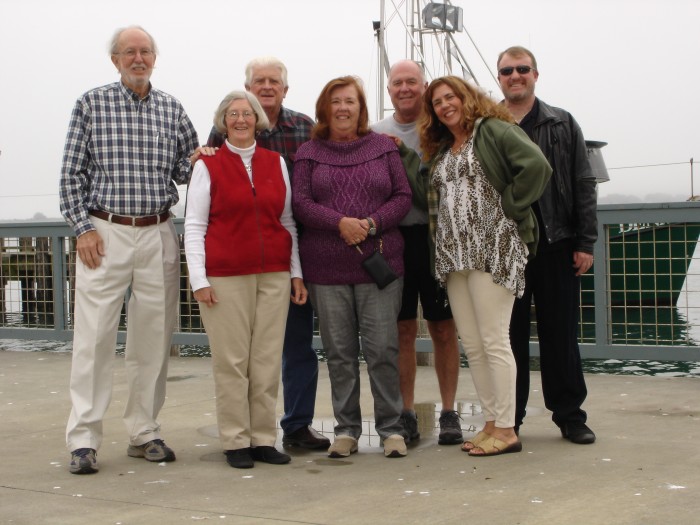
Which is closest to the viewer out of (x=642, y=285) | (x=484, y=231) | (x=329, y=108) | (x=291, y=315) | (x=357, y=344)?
(x=484, y=231)

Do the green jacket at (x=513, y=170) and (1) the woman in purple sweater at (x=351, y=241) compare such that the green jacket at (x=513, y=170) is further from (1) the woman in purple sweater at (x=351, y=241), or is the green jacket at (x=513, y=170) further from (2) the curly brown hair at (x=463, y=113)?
(1) the woman in purple sweater at (x=351, y=241)

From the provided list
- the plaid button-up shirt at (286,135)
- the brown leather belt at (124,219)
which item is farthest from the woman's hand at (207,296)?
the plaid button-up shirt at (286,135)

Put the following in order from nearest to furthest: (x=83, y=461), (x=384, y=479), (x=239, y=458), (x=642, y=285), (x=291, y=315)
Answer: (x=384, y=479) < (x=83, y=461) < (x=239, y=458) < (x=291, y=315) < (x=642, y=285)

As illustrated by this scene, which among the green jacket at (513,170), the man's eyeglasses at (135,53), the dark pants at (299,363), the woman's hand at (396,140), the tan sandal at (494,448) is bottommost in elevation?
the tan sandal at (494,448)

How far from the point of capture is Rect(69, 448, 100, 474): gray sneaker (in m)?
4.13

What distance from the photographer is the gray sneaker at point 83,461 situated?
413 cm

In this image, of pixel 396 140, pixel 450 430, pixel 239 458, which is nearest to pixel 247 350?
pixel 239 458

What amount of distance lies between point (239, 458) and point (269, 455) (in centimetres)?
14

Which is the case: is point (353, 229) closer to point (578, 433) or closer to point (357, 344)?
point (357, 344)

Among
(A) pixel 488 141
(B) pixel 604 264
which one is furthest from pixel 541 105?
(B) pixel 604 264

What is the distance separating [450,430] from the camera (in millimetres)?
4652

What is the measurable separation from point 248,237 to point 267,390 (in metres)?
0.66

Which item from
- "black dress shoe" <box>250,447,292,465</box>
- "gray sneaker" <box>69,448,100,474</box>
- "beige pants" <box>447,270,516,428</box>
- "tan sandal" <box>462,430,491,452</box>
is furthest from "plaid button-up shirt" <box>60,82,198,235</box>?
"tan sandal" <box>462,430,491,452</box>

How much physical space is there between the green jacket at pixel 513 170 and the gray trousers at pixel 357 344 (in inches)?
16.0
